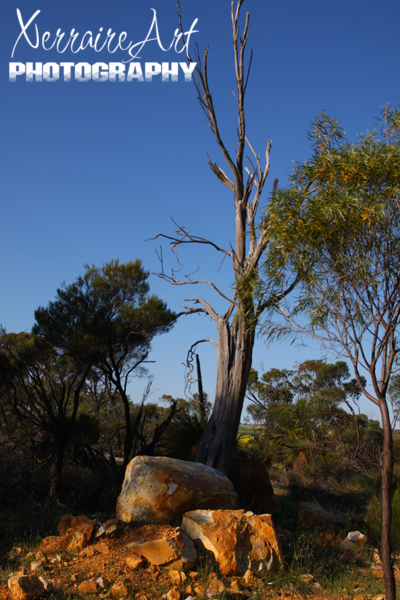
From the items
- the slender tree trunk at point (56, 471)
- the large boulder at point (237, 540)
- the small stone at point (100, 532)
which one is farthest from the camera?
the slender tree trunk at point (56, 471)

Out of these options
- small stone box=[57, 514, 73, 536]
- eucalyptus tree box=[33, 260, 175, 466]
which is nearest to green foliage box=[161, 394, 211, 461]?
eucalyptus tree box=[33, 260, 175, 466]

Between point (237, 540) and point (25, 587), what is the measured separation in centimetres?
249

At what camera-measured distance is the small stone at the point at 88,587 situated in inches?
209

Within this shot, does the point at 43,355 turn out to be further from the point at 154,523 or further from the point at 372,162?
the point at 372,162

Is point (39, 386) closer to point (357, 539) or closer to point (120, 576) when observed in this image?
point (120, 576)

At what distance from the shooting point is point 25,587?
502cm

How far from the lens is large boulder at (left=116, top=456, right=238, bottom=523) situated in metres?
7.28

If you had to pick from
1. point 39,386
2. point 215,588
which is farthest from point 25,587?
point 39,386

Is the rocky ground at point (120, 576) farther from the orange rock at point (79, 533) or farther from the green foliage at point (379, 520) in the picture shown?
the green foliage at point (379, 520)

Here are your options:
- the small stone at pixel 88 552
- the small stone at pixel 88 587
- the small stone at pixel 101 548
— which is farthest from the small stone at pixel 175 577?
the small stone at pixel 88 552

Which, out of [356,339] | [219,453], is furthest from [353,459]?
[356,339]

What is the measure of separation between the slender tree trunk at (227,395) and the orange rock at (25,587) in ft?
18.5

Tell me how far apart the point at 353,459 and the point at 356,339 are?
8315 mm

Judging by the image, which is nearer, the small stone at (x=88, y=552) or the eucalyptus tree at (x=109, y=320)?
the small stone at (x=88, y=552)
